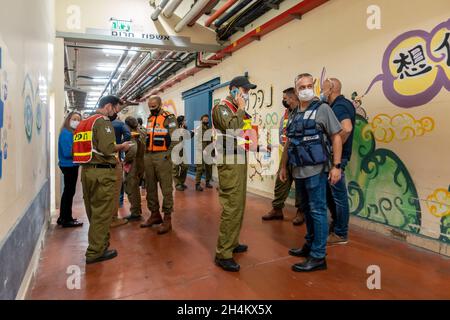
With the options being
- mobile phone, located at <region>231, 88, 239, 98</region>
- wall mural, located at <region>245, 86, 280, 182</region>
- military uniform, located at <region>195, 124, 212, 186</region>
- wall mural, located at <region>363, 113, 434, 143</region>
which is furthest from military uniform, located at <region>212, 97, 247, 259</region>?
military uniform, located at <region>195, 124, 212, 186</region>

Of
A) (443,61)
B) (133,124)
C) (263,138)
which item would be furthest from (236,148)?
(263,138)

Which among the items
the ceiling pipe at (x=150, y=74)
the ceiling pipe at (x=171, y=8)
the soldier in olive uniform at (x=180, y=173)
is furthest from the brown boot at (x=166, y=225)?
the ceiling pipe at (x=150, y=74)

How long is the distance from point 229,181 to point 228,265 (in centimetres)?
66

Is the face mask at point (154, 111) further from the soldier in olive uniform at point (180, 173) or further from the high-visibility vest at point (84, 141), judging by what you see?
the soldier in olive uniform at point (180, 173)

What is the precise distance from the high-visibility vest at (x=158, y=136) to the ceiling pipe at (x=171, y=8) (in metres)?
2.46

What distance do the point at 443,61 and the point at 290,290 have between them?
7.68ft

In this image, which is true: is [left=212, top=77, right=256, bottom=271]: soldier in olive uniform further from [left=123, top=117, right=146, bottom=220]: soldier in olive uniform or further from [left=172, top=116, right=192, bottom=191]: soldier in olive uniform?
[left=172, top=116, right=192, bottom=191]: soldier in olive uniform

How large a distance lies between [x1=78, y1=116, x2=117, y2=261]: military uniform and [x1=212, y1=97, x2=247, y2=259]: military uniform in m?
0.94

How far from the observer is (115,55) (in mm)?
8227

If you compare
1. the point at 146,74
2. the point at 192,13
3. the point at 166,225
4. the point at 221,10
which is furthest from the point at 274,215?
the point at 146,74

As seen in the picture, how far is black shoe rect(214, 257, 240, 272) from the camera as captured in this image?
8.08ft

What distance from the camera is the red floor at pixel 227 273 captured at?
213cm

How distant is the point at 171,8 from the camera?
5141 mm
